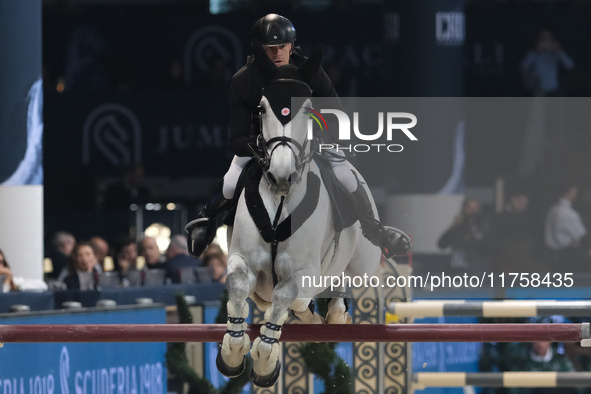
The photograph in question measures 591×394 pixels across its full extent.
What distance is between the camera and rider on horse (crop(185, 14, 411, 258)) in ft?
18.8

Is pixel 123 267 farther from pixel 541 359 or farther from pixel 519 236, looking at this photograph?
pixel 519 236

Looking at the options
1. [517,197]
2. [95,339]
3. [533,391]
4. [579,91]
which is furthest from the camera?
[579,91]

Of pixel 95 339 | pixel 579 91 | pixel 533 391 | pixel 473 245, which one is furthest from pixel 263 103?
pixel 579 91

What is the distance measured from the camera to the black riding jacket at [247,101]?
573cm

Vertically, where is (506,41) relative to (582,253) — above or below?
above

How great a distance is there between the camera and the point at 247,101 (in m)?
5.78

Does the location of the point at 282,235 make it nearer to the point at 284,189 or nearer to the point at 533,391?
the point at 284,189

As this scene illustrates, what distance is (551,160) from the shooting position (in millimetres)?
7477

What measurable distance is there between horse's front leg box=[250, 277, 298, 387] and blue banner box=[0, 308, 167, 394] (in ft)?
5.11

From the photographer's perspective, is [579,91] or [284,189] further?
[579,91]

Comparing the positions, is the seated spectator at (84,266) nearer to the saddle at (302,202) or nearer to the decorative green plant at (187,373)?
the decorative green plant at (187,373)

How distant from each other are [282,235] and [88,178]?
10756 mm

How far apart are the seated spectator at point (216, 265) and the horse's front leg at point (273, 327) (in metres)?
4.72

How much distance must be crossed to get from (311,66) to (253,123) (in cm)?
40
